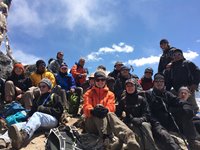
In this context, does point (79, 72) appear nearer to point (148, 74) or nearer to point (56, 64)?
point (56, 64)

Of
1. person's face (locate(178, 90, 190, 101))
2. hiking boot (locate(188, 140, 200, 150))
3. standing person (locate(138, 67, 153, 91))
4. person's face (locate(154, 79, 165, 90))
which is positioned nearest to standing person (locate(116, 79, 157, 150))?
person's face (locate(154, 79, 165, 90))

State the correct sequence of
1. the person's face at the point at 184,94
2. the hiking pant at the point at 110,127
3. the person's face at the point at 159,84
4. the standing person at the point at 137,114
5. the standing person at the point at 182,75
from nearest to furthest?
1. the hiking pant at the point at 110,127
2. the standing person at the point at 137,114
3. the person's face at the point at 159,84
4. the person's face at the point at 184,94
5. the standing person at the point at 182,75

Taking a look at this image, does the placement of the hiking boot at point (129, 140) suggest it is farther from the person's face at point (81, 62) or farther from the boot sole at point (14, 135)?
the person's face at point (81, 62)

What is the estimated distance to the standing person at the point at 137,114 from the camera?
774cm

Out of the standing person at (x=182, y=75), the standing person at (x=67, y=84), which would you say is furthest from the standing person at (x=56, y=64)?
the standing person at (x=182, y=75)

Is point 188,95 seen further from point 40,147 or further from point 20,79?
point 20,79

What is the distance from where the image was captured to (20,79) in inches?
472

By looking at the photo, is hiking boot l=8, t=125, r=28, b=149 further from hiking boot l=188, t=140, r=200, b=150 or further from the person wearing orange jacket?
hiking boot l=188, t=140, r=200, b=150

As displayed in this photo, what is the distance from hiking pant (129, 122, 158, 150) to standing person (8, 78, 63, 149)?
2891 mm

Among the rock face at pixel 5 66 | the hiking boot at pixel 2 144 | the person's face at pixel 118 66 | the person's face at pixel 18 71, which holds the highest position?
the rock face at pixel 5 66

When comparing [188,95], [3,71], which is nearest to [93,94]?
[188,95]

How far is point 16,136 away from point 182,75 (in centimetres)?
727

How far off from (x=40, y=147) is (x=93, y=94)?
8.38ft

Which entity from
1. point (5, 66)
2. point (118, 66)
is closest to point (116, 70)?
point (118, 66)
